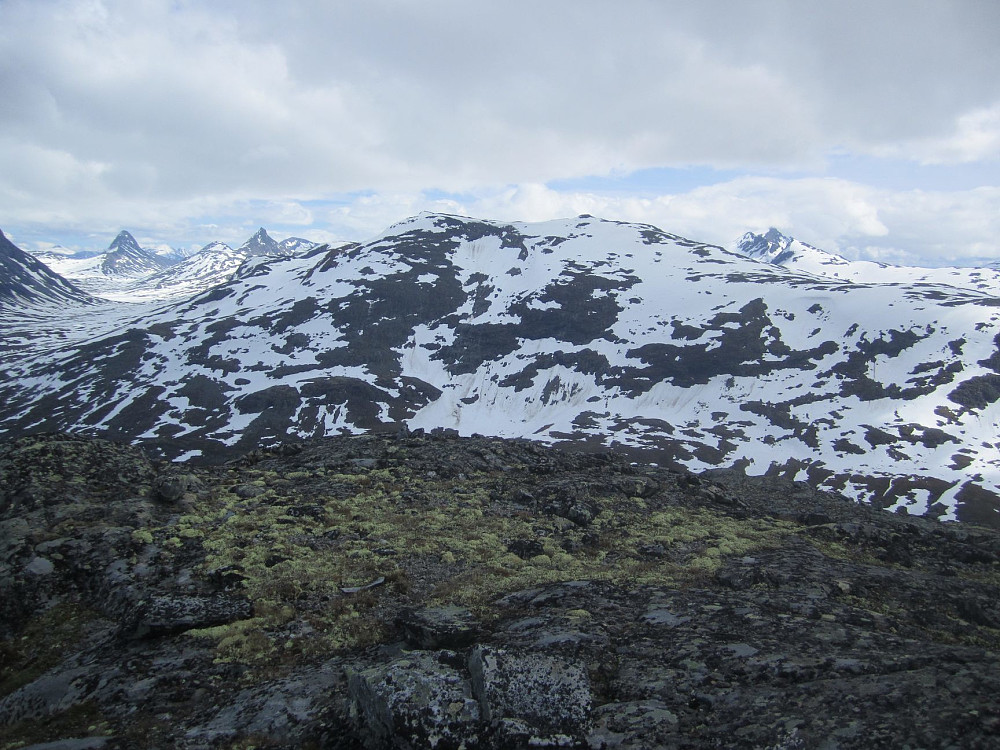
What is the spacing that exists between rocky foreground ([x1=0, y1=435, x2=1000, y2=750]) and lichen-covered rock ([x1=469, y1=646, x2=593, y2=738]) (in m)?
0.04

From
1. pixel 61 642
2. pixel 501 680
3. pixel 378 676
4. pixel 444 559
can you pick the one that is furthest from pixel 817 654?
pixel 61 642

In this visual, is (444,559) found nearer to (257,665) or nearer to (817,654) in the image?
(257,665)

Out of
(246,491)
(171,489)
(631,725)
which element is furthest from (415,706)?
(246,491)

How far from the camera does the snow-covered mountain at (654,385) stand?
116500 millimetres

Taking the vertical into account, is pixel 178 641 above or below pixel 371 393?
above

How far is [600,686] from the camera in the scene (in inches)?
404

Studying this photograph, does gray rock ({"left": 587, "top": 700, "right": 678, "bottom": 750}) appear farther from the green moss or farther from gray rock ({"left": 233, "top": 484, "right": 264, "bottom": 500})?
gray rock ({"left": 233, "top": 484, "right": 264, "bottom": 500})

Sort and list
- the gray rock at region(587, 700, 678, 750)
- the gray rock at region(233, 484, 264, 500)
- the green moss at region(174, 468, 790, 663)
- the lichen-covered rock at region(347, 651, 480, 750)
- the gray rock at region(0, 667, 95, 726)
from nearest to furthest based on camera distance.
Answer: the lichen-covered rock at region(347, 651, 480, 750)
the gray rock at region(587, 700, 678, 750)
the gray rock at region(0, 667, 95, 726)
the green moss at region(174, 468, 790, 663)
the gray rock at region(233, 484, 264, 500)

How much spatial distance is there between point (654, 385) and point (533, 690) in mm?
158950

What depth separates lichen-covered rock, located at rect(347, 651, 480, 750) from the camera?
26.8 feet

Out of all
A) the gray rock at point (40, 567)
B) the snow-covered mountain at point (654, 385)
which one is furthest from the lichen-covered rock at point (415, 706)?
the snow-covered mountain at point (654, 385)

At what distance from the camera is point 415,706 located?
8461 millimetres

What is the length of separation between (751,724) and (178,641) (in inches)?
483

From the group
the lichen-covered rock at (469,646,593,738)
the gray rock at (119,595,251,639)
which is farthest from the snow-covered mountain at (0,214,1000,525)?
the gray rock at (119,595,251,639)
